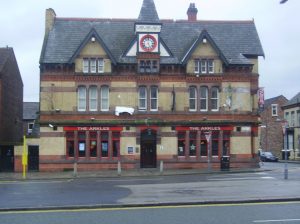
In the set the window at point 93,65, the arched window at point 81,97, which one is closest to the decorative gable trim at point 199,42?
the window at point 93,65

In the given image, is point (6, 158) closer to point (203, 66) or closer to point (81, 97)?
point (81, 97)

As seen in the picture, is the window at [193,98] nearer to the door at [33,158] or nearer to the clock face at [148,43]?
the clock face at [148,43]

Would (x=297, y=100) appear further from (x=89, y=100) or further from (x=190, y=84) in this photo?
(x=89, y=100)

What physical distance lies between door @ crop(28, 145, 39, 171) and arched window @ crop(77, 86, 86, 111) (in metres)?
4.92

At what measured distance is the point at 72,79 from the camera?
1641 inches

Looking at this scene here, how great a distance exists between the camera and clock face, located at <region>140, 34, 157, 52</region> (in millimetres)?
42250

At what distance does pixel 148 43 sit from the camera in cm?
4238

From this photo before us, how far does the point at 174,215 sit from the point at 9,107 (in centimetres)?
3883

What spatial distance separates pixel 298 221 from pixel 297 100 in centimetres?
5712

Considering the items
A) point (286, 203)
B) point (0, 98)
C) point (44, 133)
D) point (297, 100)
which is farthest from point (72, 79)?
point (297, 100)

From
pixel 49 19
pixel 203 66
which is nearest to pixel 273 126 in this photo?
pixel 203 66

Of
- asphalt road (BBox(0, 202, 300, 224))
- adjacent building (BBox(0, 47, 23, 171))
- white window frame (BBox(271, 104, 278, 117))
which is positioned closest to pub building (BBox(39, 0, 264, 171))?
adjacent building (BBox(0, 47, 23, 171))

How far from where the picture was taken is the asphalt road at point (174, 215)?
1334 cm

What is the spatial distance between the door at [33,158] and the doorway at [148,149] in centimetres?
869
